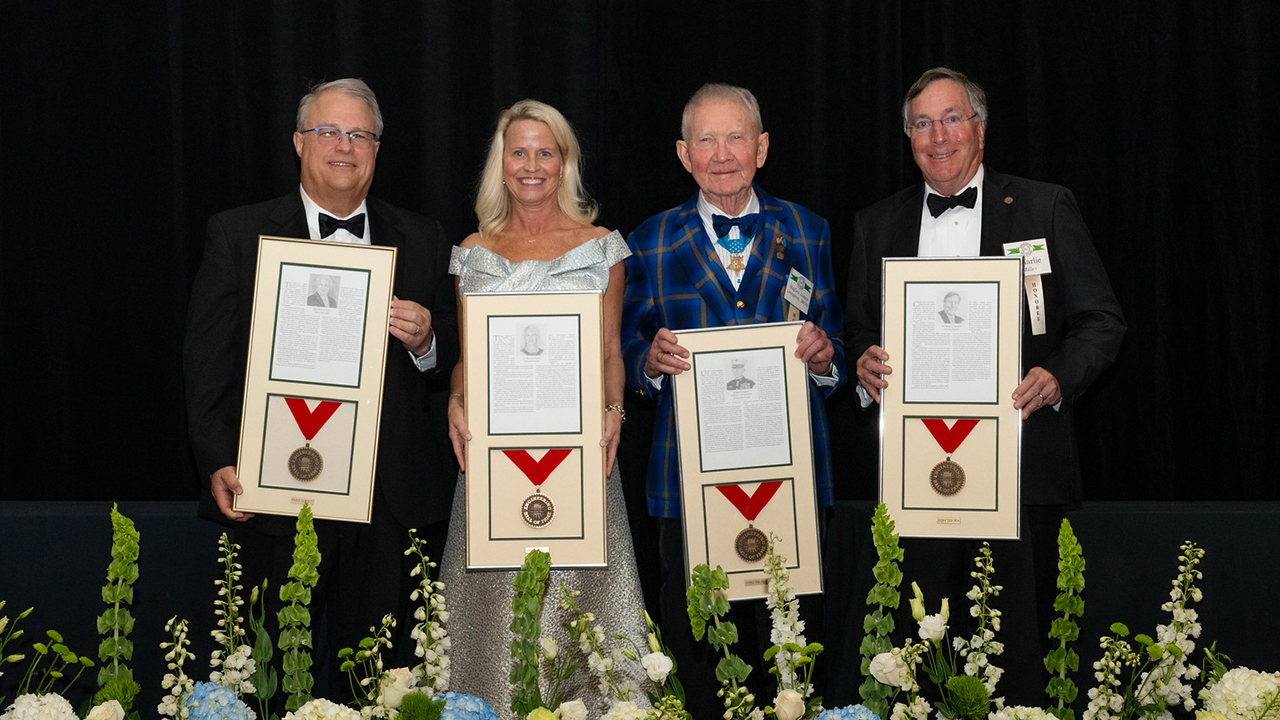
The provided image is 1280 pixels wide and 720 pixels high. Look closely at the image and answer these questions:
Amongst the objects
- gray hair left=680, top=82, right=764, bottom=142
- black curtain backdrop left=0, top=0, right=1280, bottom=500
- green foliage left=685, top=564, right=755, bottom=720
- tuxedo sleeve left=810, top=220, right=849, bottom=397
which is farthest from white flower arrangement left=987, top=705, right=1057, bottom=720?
black curtain backdrop left=0, top=0, right=1280, bottom=500

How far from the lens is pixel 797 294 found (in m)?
3.12

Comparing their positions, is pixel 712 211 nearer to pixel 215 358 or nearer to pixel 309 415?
pixel 309 415

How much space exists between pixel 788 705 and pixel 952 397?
1.84 meters

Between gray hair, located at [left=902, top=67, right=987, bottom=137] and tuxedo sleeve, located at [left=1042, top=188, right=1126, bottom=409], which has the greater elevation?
gray hair, located at [left=902, top=67, right=987, bottom=137]

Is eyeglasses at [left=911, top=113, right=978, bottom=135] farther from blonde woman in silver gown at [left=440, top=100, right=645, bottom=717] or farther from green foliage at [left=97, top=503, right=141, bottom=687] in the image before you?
green foliage at [left=97, top=503, right=141, bottom=687]

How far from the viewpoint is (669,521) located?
10.6 feet

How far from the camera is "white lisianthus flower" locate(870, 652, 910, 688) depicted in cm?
126

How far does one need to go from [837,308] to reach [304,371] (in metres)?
1.60

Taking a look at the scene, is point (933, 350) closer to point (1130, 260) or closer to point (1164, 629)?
point (1164, 629)

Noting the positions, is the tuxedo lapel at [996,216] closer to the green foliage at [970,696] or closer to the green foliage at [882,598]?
the green foliage at [882,598]

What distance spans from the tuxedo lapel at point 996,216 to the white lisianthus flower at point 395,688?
7.72 feet

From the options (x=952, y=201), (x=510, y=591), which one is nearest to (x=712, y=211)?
(x=952, y=201)

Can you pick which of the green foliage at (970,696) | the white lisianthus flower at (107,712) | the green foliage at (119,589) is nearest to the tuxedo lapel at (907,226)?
the green foliage at (970,696)

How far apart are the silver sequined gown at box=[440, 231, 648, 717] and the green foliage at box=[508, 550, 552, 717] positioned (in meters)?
1.75
